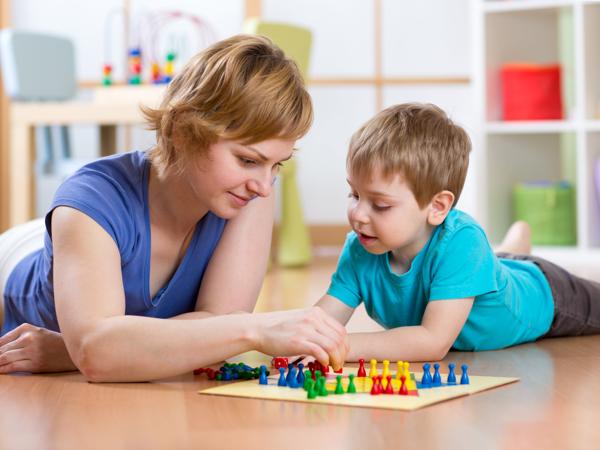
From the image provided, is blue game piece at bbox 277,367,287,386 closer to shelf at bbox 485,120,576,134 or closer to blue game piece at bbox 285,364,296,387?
blue game piece at bbox 285,364,296,387

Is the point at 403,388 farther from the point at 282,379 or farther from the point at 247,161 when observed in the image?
the point at 247,161

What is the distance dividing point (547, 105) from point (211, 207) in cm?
247

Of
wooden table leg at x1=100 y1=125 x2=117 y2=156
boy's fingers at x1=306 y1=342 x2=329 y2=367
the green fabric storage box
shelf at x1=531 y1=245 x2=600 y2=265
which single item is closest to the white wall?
wooden table leg at x1=100 y1=125 x2=117 y2=156

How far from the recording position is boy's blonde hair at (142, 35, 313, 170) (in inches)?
54.7

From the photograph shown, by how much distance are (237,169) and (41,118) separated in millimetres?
2550

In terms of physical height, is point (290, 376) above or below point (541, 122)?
below

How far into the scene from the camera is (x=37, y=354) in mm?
1519

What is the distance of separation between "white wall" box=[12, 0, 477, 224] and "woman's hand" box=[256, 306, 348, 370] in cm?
359

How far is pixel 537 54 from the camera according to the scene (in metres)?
3.87

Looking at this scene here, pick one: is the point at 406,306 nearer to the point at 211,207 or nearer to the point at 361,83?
the point at 211,207

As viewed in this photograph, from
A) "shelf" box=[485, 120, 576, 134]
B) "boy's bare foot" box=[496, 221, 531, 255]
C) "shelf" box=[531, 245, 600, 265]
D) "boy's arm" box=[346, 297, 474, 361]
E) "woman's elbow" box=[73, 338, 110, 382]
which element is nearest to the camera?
"woman's elbow" box=[73, 338, 110, 382]

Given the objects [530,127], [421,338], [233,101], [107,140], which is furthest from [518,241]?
[107,140]

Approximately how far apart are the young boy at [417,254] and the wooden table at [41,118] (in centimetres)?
218

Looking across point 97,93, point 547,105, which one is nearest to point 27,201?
point 97,93
